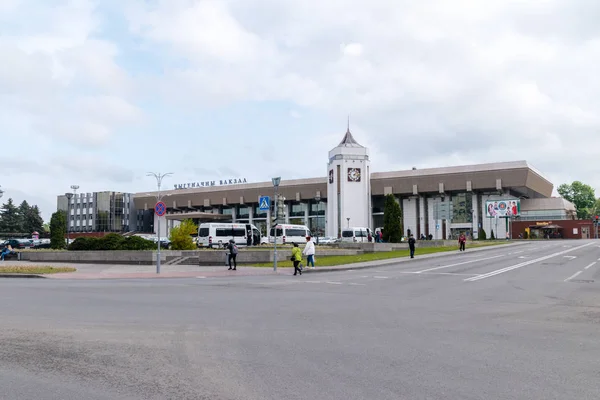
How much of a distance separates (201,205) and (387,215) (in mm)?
75047

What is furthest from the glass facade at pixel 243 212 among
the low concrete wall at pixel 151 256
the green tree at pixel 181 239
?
the low concrete wall at pixel 151 256

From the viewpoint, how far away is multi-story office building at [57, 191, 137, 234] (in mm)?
122312

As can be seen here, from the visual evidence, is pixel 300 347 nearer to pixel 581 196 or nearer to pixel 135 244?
pixel 135 244

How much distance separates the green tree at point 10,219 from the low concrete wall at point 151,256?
2904 inches

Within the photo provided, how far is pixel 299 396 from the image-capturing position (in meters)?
5.55

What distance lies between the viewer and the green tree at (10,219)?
350 ft

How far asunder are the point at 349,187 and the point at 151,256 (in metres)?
67.1

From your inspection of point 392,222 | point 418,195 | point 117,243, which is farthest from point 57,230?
point 418,195

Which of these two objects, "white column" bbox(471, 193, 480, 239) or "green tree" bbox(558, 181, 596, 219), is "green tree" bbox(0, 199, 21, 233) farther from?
"green tree" bbox(558, 181, 596, 219)

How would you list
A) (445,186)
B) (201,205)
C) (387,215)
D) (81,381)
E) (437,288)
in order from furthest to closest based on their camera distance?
(201,205) < (445,186) < (387,215) < (437,288) < (81,381)

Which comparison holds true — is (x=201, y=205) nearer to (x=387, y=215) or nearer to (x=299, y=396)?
(x=387, y=215)

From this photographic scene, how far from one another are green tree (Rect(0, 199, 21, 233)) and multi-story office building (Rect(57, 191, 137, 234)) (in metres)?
13.3

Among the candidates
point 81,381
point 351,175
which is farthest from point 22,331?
point 351,175

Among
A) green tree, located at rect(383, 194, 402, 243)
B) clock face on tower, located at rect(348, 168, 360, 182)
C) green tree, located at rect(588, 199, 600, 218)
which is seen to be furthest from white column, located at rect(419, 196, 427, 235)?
green tree, located at rect(588, 199, 600, 218)
